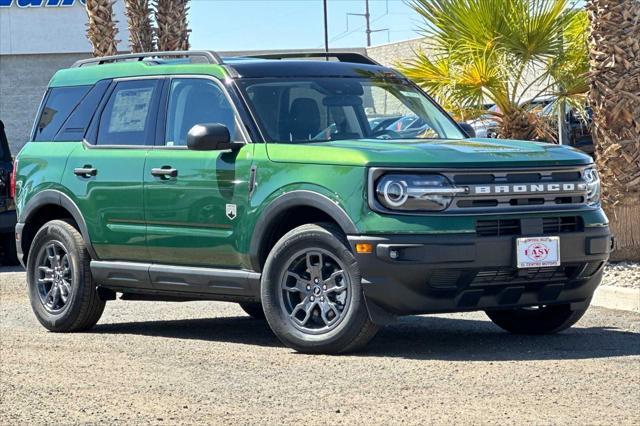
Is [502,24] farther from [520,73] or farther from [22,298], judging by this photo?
[22,298]

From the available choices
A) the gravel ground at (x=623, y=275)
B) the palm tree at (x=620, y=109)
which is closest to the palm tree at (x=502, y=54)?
the palm tree at (x=620, y=109)

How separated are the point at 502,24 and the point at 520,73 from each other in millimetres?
557

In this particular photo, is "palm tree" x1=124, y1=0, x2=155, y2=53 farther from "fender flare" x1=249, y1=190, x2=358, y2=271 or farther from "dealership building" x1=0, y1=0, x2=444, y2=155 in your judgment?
"dealership building" x1=0, y1=0, x2=444, y2=155

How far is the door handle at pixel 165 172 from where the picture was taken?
987 centimetres

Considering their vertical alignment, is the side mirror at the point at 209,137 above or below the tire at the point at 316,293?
above

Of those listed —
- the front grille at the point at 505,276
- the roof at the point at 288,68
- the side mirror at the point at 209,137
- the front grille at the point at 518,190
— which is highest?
the roof at the point at 288,68

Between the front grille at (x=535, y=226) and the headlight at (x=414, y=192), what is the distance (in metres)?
0.27

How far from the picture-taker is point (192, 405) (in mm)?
7387

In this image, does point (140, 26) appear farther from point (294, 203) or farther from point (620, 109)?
point (294, 203)

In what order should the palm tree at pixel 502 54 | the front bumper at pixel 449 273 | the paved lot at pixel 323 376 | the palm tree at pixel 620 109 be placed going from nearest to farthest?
the paved lot at pixel 323 376 → the front bumper at pixel 449 273 → the palm tree at pixel 620 109 → the palm tree at pixel 502 54

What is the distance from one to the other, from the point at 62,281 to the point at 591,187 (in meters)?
4.05

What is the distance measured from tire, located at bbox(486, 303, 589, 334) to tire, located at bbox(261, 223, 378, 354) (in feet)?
4.73

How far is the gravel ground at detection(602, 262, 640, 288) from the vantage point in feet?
41.9

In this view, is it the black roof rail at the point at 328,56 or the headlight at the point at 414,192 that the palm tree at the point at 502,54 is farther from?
the headlight at the point at 414,192
